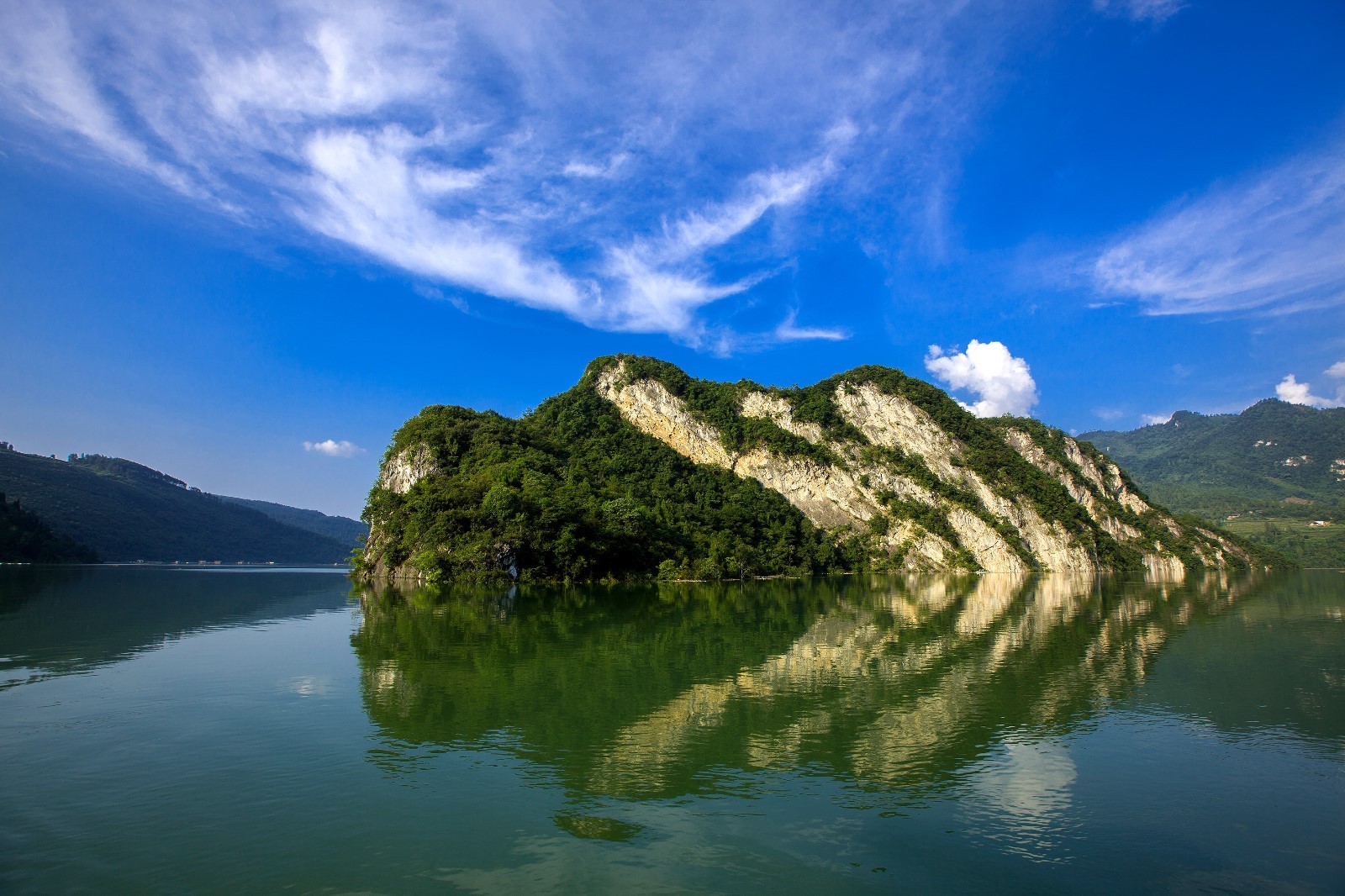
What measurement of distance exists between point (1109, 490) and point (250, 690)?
157 m

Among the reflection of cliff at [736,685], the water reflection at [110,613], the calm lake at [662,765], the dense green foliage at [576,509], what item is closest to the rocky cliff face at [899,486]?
the dense green foliage at [576,509]

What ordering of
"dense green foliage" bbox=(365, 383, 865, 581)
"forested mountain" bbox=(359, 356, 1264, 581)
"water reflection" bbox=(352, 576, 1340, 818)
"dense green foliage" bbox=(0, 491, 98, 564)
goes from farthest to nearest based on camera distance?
"dense green foliage" bbox=(0, 491, 98, 564)
"forested mountain" bbox=(359, 356, 1264, 581)
"dense green foliage" bbox=(365, 383, 865, 581)
"water reflection" bbox=(352, 576, 1340, 818)

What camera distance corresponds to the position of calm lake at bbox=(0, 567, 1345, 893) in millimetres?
7910

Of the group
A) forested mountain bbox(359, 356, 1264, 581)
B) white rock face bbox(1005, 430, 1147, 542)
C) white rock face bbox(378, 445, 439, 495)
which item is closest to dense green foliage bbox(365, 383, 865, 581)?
forested mountain bbox(359, 356, 1264, 581)

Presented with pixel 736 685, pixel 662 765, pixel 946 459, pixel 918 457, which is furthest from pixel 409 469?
pixel 946 459

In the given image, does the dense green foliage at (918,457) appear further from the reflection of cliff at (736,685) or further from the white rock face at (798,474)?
the reflection of cliff at (736,685)

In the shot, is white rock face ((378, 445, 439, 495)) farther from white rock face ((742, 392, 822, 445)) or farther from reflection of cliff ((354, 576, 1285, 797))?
white rock face ((742, 392, 822, 445))

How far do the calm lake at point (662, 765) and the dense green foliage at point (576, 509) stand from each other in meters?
37.1

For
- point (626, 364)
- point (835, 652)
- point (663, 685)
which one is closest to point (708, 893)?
point (663, 685)

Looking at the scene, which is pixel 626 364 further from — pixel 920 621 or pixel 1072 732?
pixel 1072 732

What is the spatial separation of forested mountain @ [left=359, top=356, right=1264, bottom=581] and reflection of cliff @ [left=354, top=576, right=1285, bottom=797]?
114 feet

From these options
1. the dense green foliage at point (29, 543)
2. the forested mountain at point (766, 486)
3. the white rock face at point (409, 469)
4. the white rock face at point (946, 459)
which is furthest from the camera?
the white rock face at point (946, 459)

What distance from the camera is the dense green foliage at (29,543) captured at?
85.1 metres

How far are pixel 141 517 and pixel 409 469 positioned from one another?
93.3m
